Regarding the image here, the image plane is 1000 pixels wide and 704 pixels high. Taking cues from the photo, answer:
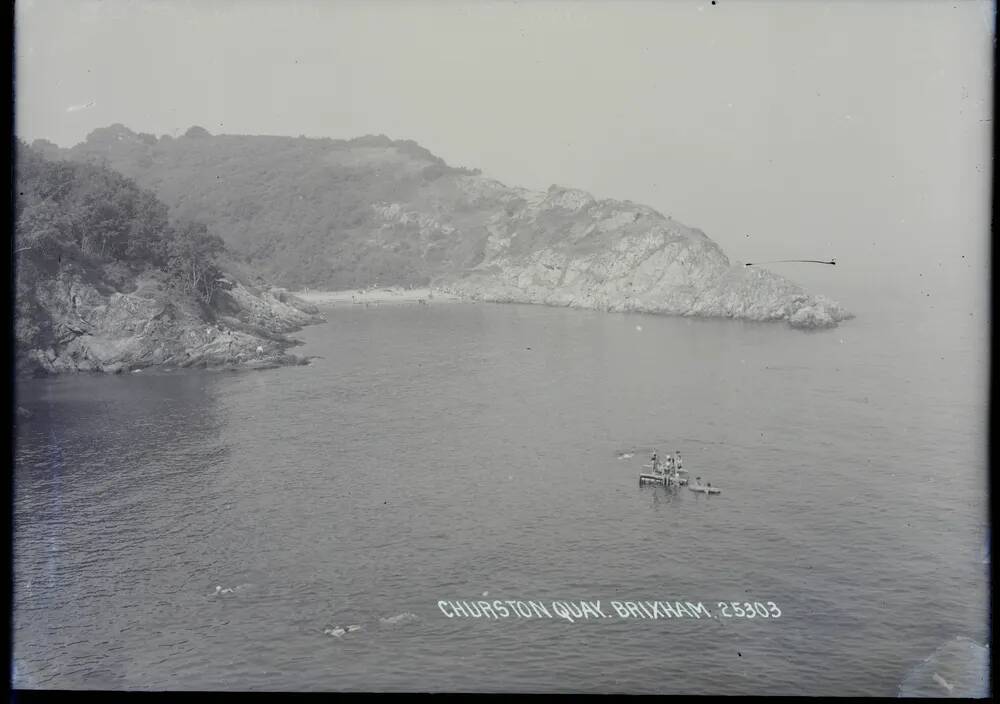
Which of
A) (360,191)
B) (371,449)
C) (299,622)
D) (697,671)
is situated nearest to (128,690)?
(299,622)

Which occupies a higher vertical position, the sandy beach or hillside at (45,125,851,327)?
hillside at (45,125,851,327)

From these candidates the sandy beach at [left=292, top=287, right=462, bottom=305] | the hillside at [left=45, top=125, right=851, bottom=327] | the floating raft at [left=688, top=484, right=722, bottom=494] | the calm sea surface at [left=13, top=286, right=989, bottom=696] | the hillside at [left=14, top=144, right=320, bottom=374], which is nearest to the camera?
the calm sea surface at [left=13, top=286, right=989, bottom=696]

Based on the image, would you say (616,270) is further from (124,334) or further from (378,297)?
(124,334)

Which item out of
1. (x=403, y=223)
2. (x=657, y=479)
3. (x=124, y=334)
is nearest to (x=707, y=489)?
(x=657, y=479)

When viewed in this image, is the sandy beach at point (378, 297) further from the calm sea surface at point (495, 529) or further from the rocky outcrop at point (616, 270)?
the calm sea surface at point (495, 529)

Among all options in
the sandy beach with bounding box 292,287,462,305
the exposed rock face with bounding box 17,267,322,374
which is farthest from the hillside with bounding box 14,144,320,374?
the sandy beach with bounding box 292,287,462,305

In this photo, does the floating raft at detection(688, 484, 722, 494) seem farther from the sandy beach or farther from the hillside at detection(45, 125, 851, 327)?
the sandy beach
